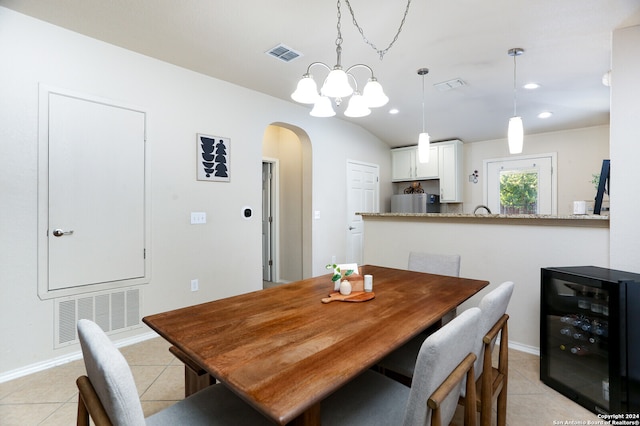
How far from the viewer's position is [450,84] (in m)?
3.49

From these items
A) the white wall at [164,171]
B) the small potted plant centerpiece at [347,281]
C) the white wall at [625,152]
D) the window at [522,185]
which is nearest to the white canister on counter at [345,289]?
the small potted plant centerpiece at [347,281]

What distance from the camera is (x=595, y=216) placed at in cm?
227

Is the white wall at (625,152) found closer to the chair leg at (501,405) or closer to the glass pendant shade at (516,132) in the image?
the glass pendant shade at (516,132)

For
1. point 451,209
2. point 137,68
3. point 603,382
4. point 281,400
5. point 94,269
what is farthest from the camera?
point 451,209

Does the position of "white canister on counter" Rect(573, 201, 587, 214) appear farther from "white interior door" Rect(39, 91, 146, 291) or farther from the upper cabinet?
"white interior door" Rect(39, 91, 146, 291)

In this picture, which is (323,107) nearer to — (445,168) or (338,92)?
(338,92)

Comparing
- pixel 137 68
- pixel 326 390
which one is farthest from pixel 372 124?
pixel 326 390

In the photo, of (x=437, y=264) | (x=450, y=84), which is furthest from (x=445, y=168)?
(x=437, y=264)

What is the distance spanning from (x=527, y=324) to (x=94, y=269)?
3645mm

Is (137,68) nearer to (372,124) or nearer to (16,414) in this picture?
(16,414)

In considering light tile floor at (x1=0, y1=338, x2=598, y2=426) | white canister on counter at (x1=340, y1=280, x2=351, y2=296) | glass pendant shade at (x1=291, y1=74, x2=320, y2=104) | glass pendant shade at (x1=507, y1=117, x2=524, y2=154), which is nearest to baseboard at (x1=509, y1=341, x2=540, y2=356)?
light tile floor at (x1=0, y1=338, x2=598, y2=426)

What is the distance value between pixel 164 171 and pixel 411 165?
4160mm

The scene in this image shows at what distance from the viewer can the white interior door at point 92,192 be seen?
7.93 feet

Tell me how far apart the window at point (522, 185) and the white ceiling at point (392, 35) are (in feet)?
3.90
